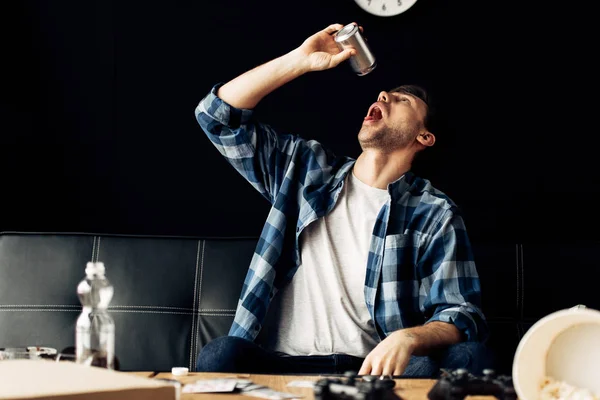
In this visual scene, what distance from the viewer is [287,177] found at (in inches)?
89.5

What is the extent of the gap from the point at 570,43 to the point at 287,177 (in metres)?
1.17

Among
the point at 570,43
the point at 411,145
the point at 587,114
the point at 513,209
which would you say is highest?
the point at 570,43

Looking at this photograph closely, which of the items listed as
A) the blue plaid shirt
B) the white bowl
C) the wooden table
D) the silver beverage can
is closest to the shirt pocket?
the blue plaid shirt

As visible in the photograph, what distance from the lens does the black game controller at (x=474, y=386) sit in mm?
1040

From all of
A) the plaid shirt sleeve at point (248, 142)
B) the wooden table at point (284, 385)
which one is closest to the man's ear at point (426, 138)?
the plaid shirt sleeve at point (248, 142)

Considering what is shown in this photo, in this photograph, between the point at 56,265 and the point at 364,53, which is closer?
the point at 364,53

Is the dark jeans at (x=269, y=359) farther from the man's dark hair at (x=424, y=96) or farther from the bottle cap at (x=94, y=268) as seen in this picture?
the man's dark hair at (x=424, y=96)

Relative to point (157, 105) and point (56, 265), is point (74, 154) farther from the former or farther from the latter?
point (56, 265)

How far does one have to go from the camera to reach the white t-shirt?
7.02 feet

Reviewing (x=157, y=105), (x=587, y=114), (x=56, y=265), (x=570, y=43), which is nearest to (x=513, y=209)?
(x=587, y=114)

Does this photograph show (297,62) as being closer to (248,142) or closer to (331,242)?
(248,142)

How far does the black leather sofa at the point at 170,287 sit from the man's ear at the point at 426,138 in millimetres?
362

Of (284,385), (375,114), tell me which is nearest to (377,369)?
(284,385)

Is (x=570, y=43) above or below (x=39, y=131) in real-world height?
above
